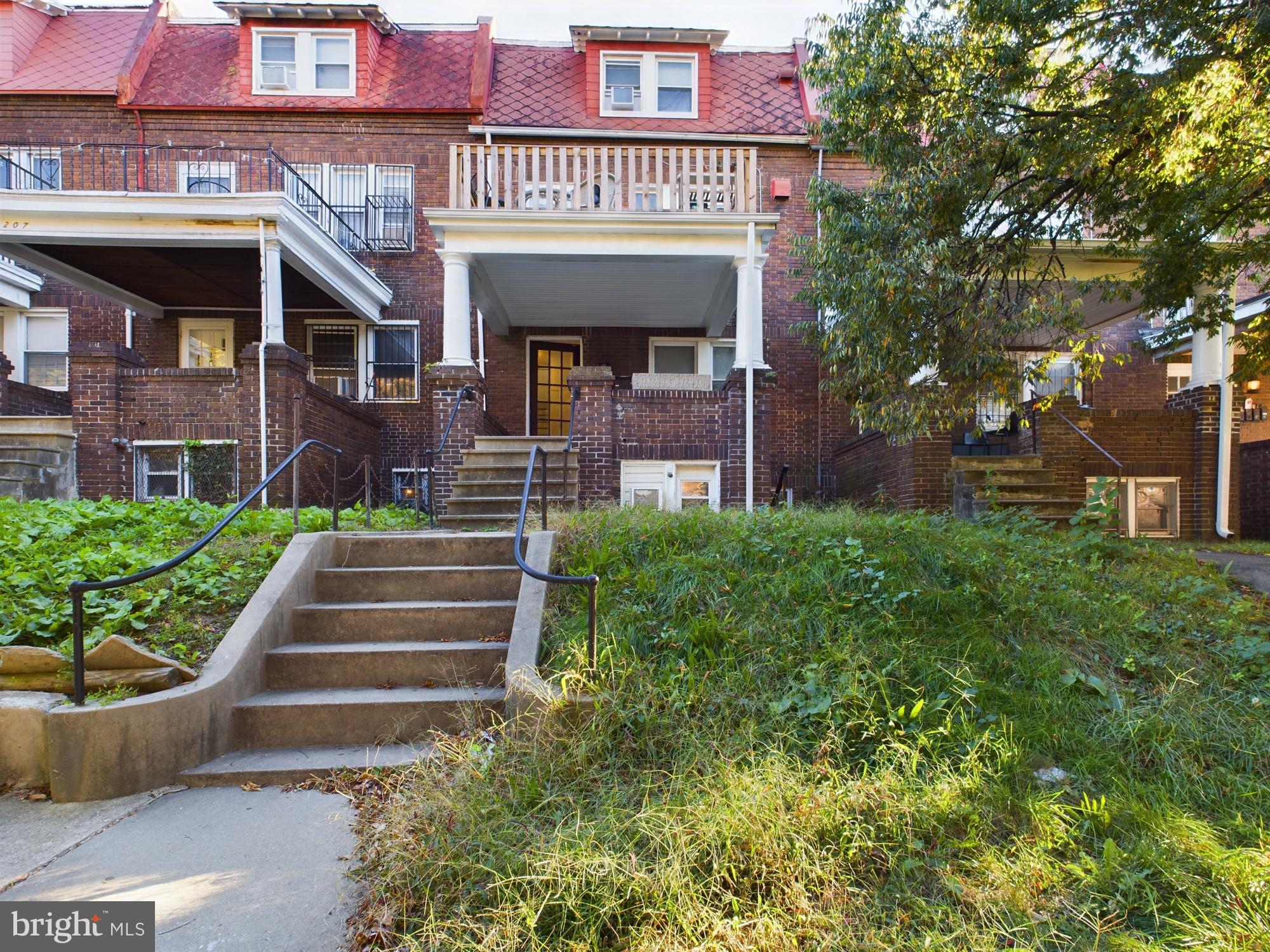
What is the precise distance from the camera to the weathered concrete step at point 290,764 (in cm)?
377

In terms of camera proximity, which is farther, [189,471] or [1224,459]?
[1224,459]

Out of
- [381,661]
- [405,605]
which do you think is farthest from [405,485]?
[381,661]

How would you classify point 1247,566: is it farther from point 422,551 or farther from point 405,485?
point 405,485

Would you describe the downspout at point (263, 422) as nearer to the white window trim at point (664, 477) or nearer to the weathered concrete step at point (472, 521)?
the weathered concrete step at point (472, 521)

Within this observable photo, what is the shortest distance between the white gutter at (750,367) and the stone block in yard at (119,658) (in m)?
7.04

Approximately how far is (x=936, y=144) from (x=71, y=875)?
7.34 metres

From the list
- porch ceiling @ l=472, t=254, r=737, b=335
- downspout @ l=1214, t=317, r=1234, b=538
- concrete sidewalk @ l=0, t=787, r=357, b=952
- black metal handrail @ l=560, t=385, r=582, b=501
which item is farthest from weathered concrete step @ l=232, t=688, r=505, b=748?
downspout @ l=1214, t=317, r=1234, b=538

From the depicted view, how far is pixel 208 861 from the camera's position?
3.05 meters

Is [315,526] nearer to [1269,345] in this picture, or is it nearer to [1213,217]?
[1213,217]

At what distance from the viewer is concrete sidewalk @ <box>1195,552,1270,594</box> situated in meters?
6.39

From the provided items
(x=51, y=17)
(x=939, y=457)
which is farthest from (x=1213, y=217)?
(x=51, y=17)

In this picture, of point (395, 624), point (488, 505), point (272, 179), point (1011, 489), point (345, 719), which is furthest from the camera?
point (272, 179)

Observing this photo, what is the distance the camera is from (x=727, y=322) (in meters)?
14.1

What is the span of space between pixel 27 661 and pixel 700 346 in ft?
40.1
